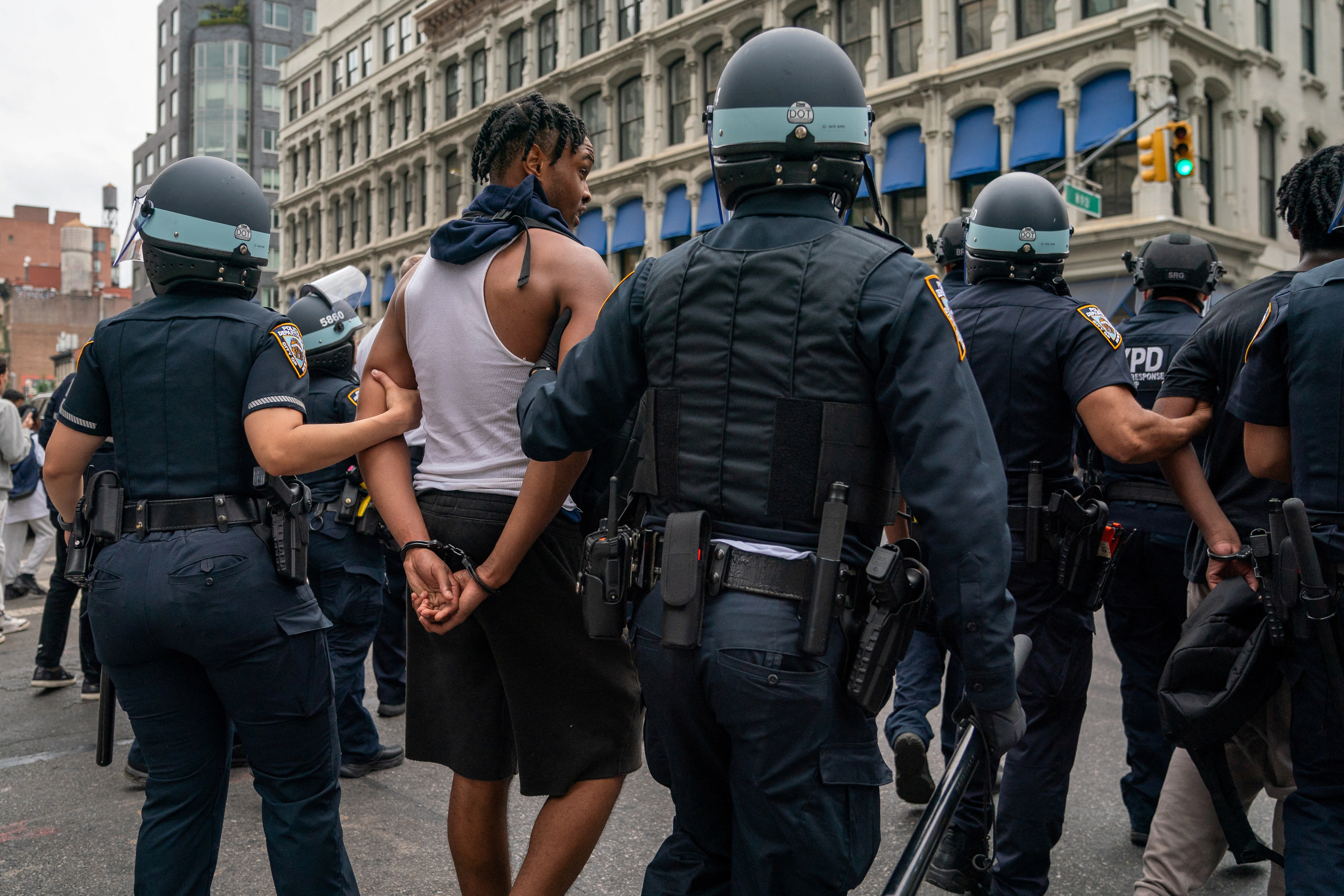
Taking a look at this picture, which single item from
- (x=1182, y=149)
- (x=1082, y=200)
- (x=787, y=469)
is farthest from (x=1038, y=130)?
(x=787, y=469)

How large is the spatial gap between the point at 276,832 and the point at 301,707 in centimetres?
33

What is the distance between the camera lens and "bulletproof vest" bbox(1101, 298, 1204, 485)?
3914mm

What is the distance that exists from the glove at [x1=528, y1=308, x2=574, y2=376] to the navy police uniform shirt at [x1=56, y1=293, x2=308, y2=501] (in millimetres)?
702

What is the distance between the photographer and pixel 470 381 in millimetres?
2727

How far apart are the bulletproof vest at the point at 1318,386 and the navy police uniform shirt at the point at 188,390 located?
249cm

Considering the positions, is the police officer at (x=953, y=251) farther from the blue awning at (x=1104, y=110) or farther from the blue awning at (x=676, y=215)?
the blue awning at (x=676, y=215)

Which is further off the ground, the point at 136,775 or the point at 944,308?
the point at 944,308

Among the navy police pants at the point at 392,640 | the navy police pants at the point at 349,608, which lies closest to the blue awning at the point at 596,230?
the navy police pants at the point at 392,640

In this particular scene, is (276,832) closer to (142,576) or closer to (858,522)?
(142,576)

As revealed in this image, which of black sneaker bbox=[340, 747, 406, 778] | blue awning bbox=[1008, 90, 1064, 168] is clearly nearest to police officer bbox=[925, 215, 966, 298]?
black sneaker bbox=[340, 747, 406, 778]

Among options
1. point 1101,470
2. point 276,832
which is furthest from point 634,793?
point 1101,470

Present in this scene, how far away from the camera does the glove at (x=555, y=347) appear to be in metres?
Result: 2.64

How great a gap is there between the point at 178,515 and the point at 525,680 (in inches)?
40.0

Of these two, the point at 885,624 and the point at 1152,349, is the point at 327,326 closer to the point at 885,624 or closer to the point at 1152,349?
the point at 1152,349
